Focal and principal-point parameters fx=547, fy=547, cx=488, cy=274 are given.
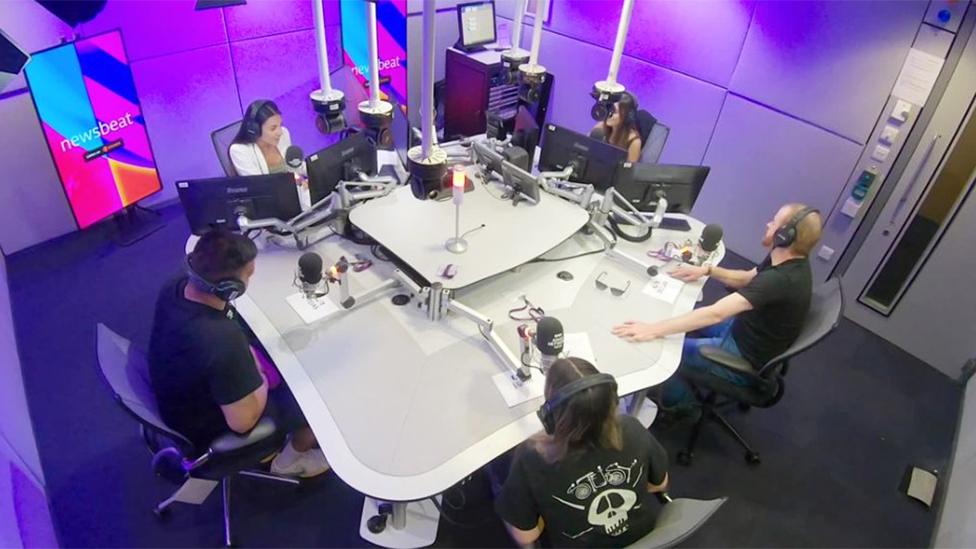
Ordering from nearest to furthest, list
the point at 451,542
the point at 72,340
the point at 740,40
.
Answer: the point at 451,542, the point at 72,340, the point at 740,40

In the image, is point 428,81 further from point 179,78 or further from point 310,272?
point 179,78

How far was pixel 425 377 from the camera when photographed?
2.15 m

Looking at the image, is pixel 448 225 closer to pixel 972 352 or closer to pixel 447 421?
pixel 447 421

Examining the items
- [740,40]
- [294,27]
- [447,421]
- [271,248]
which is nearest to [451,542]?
[447,421]

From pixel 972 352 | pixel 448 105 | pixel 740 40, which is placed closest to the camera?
pixel 972 352

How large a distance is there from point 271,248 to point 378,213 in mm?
563

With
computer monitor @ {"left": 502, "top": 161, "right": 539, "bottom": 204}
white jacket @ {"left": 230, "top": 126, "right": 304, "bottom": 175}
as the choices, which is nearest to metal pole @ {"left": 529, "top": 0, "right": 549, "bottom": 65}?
computer monitor @ {"left": 502, "top": 161, "right": 539, "bottom": 204}

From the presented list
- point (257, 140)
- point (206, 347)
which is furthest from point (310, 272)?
point (257, 140)

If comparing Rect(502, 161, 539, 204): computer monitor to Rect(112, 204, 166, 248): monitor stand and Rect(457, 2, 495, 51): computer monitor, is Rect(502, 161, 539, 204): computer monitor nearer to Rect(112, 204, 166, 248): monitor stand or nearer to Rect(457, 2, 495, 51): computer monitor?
Rect(457, 2, 495, 51): computer monitor

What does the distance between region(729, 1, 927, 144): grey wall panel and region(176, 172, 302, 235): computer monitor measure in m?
3.29

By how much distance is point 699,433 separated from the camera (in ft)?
9.67

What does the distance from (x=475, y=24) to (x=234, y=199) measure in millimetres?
3364

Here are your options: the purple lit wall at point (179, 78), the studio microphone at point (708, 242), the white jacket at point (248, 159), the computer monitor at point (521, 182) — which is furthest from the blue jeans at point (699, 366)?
the purple lit wall at point (179, 78)

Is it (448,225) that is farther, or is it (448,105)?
(448,105)
